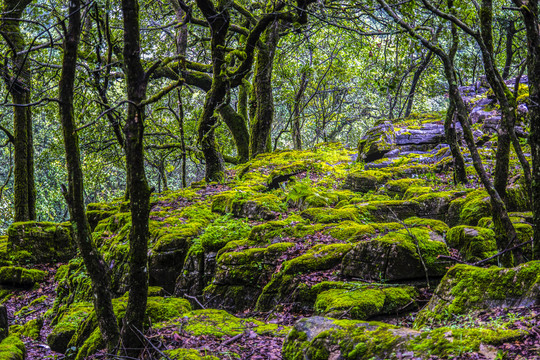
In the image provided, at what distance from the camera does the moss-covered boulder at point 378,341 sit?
8.45ft

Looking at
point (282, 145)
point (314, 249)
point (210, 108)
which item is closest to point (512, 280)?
point (314, 249)

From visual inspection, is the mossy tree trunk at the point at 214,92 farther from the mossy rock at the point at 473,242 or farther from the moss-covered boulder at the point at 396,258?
the mossy rock at the point at 473,242

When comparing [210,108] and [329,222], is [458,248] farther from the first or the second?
[210,108]

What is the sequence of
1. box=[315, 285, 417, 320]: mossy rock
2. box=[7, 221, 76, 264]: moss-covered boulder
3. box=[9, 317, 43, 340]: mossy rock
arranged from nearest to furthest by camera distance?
box=[315, 285, 417, 320]: mossy rock < box=[9, 317, 43, 340]: mossy rock < box=[7, 221, 76, 264]: moss-covered boulder

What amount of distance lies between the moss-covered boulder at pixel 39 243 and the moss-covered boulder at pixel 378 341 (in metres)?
9.58

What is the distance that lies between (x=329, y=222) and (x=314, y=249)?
1.27m

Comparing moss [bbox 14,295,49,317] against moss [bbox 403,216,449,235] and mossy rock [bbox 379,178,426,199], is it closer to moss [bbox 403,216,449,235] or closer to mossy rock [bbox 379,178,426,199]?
moss [bbox 403,216,449,235]

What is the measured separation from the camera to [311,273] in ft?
18.2

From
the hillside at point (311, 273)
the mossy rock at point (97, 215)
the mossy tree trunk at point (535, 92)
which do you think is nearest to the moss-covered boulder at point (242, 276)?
the hillside at point (311, 273)

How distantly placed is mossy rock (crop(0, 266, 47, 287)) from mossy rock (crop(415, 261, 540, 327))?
31.2ft

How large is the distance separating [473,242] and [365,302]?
6.10 ft

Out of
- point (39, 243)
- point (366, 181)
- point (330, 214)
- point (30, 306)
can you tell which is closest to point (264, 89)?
point (366, 181)

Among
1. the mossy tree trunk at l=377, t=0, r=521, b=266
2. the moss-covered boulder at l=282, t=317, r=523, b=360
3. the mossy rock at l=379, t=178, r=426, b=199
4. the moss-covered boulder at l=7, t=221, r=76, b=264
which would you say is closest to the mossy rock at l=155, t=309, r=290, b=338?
the moss-covered boulder at l=282, t=317, r=523, b=360

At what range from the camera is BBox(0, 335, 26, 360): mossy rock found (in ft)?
15.6
